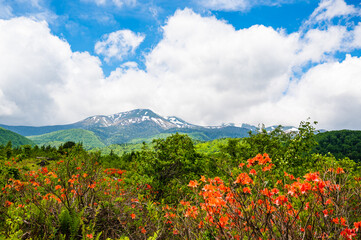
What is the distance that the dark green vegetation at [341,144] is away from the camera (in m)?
61.9

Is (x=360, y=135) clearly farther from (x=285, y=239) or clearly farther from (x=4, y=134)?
(x=4, y=134)

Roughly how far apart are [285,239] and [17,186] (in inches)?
277

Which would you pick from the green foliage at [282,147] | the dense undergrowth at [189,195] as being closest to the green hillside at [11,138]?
the dense undergrowth at [189,195]

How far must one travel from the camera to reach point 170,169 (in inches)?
363

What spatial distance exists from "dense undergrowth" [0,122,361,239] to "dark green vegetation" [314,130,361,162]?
67.2 metres

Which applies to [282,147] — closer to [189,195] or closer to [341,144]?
[189,195]

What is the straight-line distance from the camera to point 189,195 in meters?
8.47

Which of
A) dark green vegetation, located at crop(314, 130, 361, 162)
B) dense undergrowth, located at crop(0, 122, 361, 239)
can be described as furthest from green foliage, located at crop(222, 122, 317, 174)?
dark green vegetation, located at crop(314, 130, 361, 162)

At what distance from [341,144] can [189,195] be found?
8568 cm

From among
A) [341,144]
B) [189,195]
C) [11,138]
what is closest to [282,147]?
[189,195]

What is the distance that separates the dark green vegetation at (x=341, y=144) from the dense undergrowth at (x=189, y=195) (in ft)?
220

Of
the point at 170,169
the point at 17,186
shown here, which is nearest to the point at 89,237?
the point at 17,186

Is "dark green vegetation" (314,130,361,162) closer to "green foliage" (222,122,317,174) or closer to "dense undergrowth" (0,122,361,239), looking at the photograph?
"green foliage" (222,122,317,174)

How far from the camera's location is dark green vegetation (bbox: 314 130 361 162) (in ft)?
203
